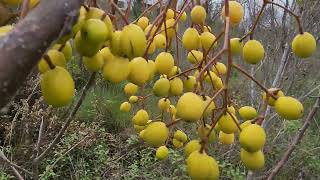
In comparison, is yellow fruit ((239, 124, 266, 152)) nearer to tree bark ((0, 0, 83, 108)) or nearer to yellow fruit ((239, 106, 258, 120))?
yellow fruit ((239, 106, 258, 120))

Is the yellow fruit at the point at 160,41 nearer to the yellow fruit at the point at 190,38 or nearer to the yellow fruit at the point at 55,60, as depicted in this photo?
the yellow fruit at the point at 190,38

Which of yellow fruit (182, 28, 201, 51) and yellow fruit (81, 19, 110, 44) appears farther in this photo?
yellow fruit (182, 28, 201, 51)

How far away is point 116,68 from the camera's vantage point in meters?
0.50

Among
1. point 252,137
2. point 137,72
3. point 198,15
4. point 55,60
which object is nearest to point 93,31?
point 55,60

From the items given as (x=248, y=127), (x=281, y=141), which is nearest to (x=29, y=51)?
(x=248, y=127)

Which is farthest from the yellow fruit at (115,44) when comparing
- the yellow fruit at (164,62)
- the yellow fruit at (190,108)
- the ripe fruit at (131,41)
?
the yellow fruit at (164,62)

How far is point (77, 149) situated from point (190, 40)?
2458mm

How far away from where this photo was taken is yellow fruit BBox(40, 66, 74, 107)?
0.40 m

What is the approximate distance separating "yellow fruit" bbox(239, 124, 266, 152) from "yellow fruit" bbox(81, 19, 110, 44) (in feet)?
0.78

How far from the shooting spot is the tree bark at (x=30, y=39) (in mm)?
259

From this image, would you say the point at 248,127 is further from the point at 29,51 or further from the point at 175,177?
the point at 175,177

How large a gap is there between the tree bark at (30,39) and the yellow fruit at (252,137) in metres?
0.33

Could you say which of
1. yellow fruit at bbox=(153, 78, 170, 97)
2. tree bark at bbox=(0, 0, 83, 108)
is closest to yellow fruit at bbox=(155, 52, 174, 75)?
yellow fruit at bbox=(153, 78, 170, 97)

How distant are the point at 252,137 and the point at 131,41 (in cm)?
19
